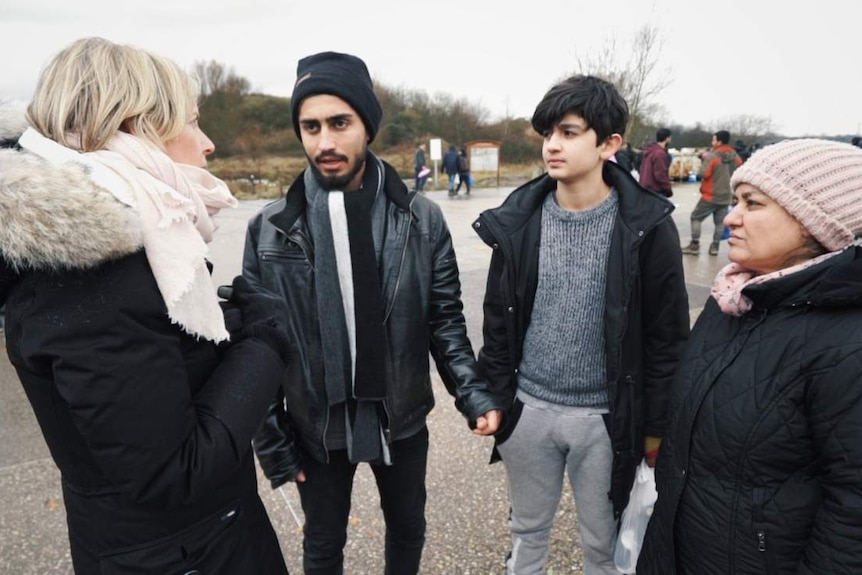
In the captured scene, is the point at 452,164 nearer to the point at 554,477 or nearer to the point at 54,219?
the point at 554,477

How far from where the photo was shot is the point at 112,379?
0.99 m

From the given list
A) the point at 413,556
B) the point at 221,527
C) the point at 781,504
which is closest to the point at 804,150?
the point at 781,504

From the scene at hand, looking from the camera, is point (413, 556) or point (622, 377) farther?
point (413, 556)

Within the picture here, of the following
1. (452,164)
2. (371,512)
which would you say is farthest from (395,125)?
(371,512)

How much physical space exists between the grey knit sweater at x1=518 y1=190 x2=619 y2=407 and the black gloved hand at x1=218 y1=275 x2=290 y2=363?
3.27 feet

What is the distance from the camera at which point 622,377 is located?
188cm

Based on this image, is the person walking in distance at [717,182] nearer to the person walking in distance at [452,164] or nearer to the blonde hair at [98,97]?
the blonde hair at [98,97]

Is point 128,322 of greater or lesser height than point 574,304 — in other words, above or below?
above

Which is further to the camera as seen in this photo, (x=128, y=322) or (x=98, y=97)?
(x=98, y=97)

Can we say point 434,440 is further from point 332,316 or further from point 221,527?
point 221,527

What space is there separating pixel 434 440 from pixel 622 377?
1.88 m

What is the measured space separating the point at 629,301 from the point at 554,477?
0.77 m

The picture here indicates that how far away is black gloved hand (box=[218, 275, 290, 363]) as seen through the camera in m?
1.40

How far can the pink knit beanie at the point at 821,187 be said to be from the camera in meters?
1.31
